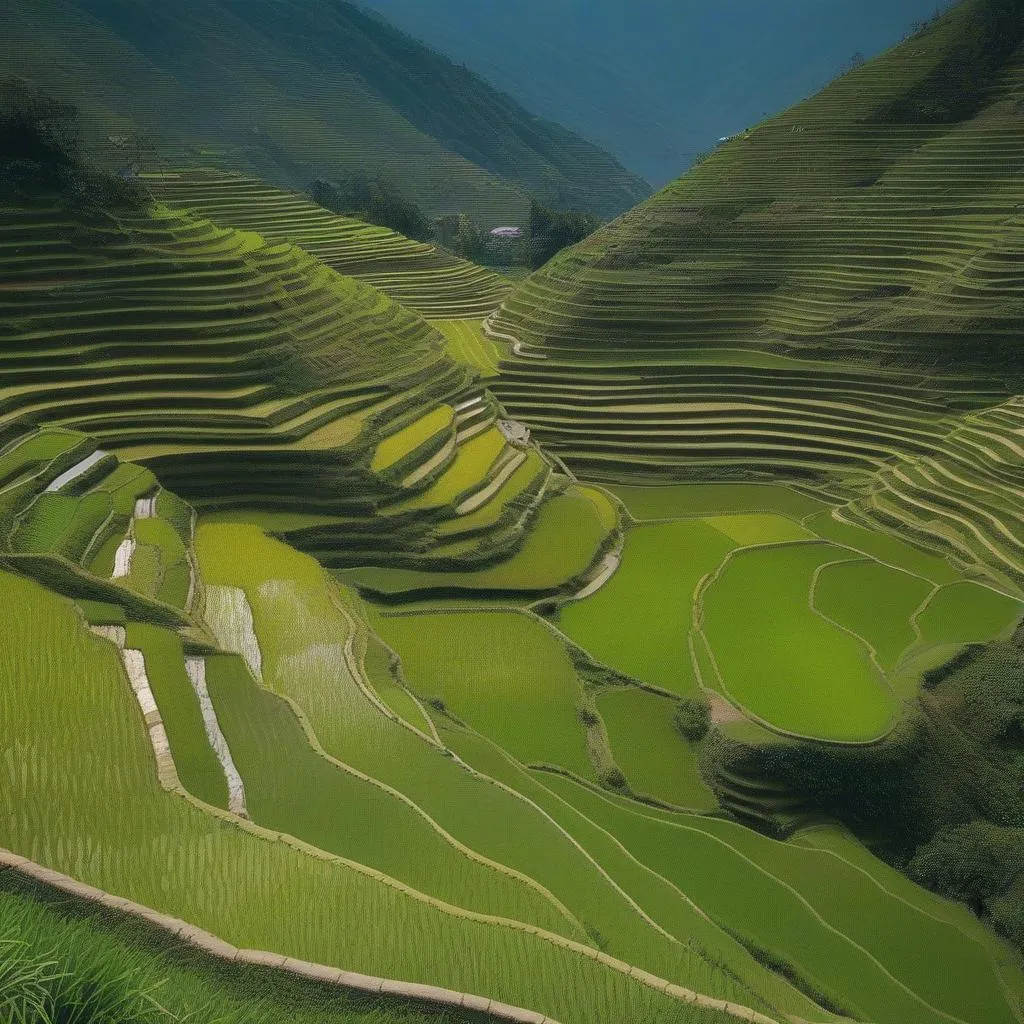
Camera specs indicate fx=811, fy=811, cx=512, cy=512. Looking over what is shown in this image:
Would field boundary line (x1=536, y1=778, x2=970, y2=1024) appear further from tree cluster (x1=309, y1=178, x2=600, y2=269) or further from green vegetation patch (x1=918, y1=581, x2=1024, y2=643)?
tree cluster (x1=309, y1=178, x2=600, y2=269)

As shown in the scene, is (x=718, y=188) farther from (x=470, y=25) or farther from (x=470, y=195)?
(x=470, y=25)

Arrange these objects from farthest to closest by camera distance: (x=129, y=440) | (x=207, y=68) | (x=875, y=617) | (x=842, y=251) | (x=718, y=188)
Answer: (x=207, y=68)
(x=718, y=188)
(x=842, y=251)
(x=129, y=440)
(x=875, y=617)

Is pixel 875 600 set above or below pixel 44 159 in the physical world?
below

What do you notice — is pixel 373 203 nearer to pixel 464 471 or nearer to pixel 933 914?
pixel 464 471

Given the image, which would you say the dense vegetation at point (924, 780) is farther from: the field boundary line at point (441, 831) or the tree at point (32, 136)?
the tree at point (32, 136)

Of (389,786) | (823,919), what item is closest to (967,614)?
(823,919)

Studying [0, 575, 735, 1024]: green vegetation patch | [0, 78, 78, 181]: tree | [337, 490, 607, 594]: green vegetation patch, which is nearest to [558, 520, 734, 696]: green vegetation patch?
[337, 490, 607, 594]: green vegetation patch

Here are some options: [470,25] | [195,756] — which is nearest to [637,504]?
[195,756]
